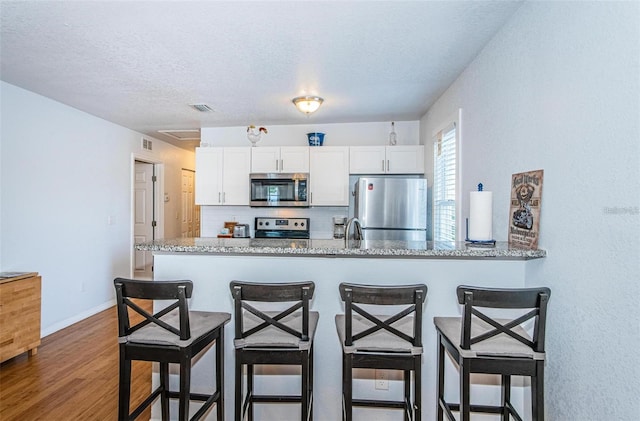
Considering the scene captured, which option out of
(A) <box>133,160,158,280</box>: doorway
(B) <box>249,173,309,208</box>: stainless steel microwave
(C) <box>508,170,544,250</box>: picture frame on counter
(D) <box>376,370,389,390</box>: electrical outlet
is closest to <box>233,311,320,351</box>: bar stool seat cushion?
(D) <box>376,370,389,390</box>: electrical outlet

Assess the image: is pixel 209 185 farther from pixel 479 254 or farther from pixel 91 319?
pixel 479 254

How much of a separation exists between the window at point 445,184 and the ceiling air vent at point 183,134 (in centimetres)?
343

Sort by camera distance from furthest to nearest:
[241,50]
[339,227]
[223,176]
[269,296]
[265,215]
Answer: [265,215], [223,176], [339,227], [241,50], [269,296]

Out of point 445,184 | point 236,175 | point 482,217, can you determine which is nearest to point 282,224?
point 236,175

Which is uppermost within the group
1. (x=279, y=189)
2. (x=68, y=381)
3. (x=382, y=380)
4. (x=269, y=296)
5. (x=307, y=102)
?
(x=307, y=102)

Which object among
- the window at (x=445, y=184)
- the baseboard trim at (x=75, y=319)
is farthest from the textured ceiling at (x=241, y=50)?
the baseboard trim at (x=75, y=319)

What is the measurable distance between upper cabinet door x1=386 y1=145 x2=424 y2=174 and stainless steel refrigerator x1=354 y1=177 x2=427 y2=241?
0.45m

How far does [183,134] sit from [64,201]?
198cm

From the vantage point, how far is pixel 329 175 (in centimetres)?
430

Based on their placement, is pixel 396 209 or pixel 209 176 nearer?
pixel 396 209

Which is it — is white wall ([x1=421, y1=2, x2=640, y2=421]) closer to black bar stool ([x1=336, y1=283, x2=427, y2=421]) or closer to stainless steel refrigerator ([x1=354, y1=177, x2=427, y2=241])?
black bar stool ([x1=336, y1=283, x2=427, y2=421])

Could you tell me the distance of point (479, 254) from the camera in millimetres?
1675

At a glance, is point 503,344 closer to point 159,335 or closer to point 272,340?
point 272,340

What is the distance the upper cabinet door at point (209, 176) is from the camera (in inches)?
178
